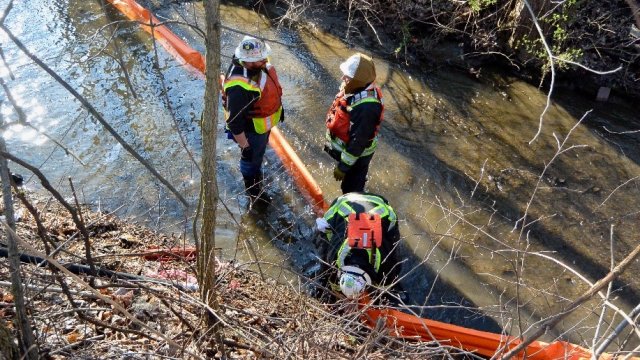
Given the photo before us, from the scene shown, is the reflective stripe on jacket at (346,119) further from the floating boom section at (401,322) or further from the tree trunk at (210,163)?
the tree trunk at (210,163)

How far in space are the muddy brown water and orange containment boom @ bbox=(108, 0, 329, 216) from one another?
0.21 meters

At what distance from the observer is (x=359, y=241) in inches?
156

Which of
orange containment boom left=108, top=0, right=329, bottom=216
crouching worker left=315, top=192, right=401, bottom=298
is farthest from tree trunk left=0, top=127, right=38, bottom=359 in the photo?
orange containment boom left=108, top=0, right=329, bottom=216

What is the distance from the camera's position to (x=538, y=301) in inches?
197

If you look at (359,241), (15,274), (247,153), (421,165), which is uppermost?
(15,274)

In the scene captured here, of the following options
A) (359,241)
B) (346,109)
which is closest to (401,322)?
(359,241)

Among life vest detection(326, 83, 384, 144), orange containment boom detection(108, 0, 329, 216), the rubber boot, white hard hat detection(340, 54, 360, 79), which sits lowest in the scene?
the rubber boot

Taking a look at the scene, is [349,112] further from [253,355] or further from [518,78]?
[518,78]

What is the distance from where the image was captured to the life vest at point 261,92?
4.81 m

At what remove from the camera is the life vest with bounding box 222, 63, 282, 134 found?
481cm

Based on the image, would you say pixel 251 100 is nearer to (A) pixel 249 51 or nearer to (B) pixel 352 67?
(A) pixel 249 51

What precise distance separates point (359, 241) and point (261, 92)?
1910mm

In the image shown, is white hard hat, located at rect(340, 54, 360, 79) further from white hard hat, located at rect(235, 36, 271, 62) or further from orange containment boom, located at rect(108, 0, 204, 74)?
orange containment boom, located at rect(108, 0, 204, 74)

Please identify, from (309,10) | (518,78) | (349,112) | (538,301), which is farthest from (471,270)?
(309,10)
